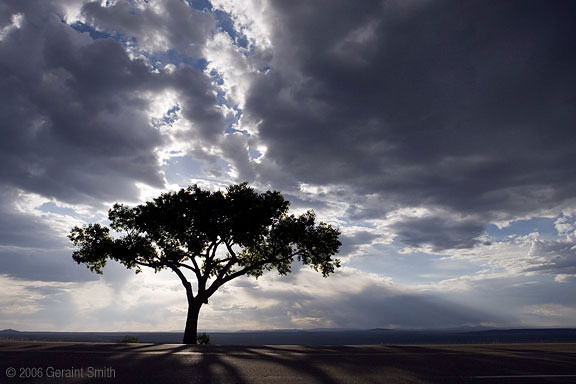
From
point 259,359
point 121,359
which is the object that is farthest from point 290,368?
point 121,359

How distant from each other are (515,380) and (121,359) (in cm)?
1058

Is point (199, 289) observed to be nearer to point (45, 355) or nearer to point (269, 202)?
point (269, 202)

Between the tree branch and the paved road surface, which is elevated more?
the tree branch

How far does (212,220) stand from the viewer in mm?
27719
